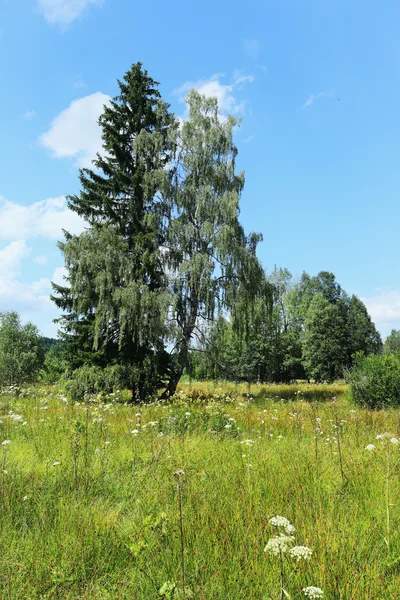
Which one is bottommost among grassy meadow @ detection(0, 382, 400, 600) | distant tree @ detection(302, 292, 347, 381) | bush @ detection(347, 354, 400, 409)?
grassy meadow @ detection(0, 382, 400, 600)

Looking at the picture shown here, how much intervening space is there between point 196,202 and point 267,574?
56.2 ft

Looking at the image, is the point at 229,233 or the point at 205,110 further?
the point at 205,110

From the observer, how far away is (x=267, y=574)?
2365 mm

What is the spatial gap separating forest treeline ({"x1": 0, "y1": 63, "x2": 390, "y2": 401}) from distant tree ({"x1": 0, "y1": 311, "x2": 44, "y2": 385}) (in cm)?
2013

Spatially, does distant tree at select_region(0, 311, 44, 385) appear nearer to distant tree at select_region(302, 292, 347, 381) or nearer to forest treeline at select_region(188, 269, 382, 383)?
forest treeline at select_region(188, 269, 382, 383)

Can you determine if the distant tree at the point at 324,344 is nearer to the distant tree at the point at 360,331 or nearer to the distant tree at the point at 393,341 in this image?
the distant tree at the point at 360,331

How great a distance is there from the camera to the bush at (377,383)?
536 inches

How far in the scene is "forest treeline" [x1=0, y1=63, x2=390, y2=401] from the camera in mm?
15961

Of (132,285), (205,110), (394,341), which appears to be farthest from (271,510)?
(394,341)

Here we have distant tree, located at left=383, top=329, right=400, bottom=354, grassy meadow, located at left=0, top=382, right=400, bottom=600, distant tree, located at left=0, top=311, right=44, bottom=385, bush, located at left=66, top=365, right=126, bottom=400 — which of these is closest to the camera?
grassy meadow, located at left=0, top=382, right=400, bottom=600

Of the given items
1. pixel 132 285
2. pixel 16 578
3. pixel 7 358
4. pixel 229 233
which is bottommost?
pixel 16 578

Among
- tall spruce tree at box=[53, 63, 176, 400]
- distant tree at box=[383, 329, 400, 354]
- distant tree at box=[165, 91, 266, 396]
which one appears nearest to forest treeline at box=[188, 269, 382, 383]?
distant tree at box=[165, 91, 266, 396]

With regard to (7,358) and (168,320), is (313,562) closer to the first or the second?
(168,320)

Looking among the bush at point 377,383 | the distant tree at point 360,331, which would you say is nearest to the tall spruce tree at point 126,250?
the bush at point 377,383
